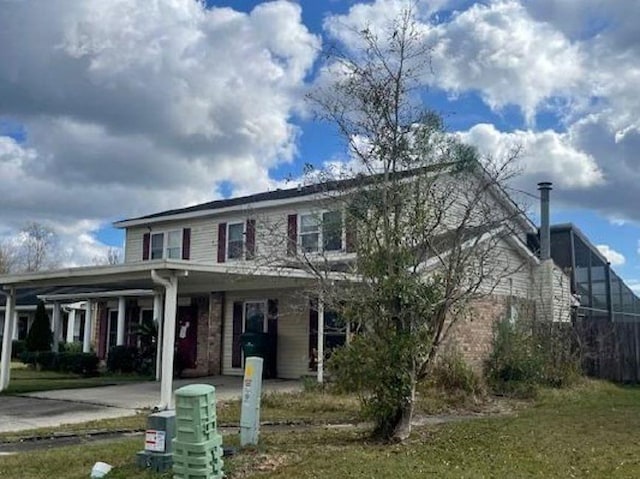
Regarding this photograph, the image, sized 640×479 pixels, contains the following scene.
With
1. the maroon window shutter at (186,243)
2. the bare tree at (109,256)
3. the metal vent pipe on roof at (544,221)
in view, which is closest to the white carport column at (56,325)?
the maroon window shutter at (186,243)

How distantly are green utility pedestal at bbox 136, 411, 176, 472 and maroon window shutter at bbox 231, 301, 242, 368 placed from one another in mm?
12181

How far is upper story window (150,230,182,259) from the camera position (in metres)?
22.4

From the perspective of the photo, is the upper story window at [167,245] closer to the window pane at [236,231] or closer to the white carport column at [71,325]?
the window pane at [236,231]

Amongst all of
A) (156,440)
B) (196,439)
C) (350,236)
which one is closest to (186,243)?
(350,236)

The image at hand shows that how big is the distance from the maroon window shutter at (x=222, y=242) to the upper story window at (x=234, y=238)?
5.2 inches

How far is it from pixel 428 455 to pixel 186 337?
13.8 m

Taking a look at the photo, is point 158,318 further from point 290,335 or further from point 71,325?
point 71,325

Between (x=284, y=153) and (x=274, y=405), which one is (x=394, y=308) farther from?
(x=284, y=153)

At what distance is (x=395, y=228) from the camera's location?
362 inches

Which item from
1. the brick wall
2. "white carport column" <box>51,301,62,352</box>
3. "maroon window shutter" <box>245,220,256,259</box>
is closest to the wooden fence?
the brick wall

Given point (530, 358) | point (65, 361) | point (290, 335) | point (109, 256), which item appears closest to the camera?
point (530, 358)

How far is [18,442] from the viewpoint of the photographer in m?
9.16

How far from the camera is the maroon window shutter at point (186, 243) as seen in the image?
22000 mm

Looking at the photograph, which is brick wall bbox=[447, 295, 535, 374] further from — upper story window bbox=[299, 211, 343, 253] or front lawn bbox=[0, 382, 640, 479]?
front lawn bbox=[0, 382, 640, 479]
